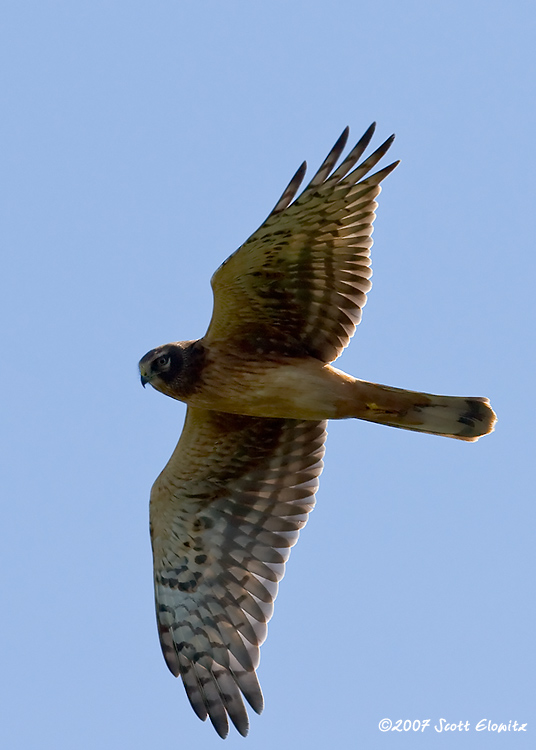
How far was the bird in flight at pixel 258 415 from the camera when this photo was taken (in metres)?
7.08

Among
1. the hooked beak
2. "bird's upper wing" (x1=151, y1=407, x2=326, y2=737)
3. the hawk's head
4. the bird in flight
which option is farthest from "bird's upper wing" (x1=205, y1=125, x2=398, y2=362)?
"bird's upper wing" (x1=151, y1=407, x2=326, y2=737)

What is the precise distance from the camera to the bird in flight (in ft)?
23.2

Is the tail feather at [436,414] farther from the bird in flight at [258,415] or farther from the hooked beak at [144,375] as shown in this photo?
the hooked beak at [144,375]

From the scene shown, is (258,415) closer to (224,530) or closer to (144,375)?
(144,375)

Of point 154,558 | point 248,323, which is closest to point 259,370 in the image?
point 248,323

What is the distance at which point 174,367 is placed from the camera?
743 centimetres

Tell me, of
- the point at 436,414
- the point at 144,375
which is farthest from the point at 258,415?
the point at 436,414

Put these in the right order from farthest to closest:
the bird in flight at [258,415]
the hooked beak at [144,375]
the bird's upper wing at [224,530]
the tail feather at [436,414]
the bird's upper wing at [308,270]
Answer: the bird's upper wing at [224,530]
the hooked beak at [144,375]
the tail feather at [436,414]
the bird in flight at [258,415]
the bird's upper wing at [308,270]

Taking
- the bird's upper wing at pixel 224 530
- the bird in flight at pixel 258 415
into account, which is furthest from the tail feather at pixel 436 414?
the bird's upper wing at pixel 224 530

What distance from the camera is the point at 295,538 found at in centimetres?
813

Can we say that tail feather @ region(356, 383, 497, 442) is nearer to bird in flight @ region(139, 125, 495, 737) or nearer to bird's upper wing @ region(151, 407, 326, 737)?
bird in flight @ region(139, 125, 495, 737)

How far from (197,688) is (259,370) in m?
2.48

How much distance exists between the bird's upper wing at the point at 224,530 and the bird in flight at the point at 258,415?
0.04 ft

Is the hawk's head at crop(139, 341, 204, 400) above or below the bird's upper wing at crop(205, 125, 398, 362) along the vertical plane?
below
